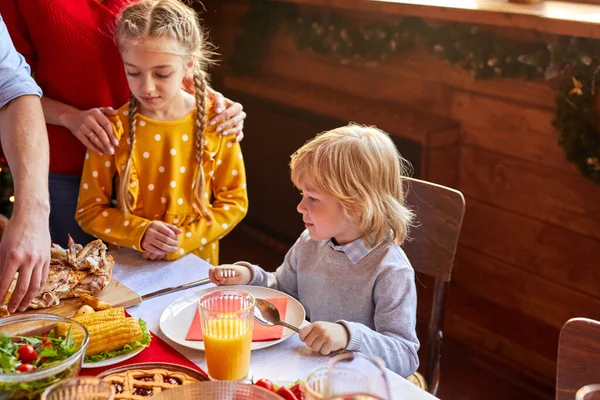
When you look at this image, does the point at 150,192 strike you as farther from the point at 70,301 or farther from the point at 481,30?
the point at 481,30

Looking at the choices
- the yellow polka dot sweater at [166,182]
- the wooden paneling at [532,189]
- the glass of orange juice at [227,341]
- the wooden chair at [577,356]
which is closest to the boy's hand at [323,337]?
the glass of orange juice at [227,341]

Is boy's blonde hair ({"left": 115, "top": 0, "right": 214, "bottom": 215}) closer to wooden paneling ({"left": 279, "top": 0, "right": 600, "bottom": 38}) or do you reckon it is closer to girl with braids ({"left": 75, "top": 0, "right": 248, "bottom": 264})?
girl with braids ({"left": 75, "top": 0, "right": 248, "bottom": 264})

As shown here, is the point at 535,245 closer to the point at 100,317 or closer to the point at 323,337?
the point at 323,337

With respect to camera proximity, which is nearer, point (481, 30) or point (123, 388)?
point (123, 388)

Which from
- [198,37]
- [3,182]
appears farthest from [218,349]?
[3,182]

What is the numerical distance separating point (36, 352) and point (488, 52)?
2.07 meters

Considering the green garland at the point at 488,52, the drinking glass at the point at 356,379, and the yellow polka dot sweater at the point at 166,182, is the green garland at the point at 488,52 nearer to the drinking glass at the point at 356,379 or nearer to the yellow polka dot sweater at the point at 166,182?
the yellow polka dot sweater at the point at 166,182

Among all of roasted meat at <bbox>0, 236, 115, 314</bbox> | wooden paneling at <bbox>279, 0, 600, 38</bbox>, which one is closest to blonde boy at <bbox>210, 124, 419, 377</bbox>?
roasted meat at <bbox>0, 236, 115, 314</bbox>

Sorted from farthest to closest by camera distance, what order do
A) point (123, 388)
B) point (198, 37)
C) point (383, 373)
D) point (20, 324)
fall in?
point (198, 37) → point (20, 324) → point (123, 388) → point (383, 373)

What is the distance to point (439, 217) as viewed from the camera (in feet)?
6.03

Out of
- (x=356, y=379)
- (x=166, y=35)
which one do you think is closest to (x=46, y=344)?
(x=356, y=379)

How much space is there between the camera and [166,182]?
6.73 ft

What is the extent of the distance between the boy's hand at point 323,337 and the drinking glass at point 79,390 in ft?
1.63

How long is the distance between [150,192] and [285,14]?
73.3 inches
